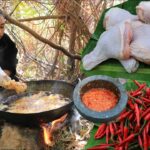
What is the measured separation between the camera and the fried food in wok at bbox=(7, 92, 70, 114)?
14.3 feet

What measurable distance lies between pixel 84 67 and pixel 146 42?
922mm

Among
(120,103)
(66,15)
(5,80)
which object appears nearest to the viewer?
(120,103)

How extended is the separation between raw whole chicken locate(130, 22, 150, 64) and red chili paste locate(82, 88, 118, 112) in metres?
1.34

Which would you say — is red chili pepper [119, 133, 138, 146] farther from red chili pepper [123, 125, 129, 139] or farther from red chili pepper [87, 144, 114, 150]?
red chili pepper [87, 144, 114, 150]

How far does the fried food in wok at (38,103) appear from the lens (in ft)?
14.3

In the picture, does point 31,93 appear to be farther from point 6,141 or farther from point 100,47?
point 100,47

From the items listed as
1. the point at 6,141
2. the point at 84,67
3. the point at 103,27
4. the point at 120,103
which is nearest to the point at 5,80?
the point at 6,141

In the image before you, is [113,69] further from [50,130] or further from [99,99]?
[99,99]

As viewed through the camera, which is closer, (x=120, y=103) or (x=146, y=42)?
(x=120, y=103)

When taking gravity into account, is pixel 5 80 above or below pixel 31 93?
above

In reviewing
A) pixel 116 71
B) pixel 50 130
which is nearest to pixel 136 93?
pixel 116 71

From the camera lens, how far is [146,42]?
14.3 ft

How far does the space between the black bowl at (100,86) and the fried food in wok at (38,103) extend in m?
1.26

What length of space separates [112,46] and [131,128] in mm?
1362
